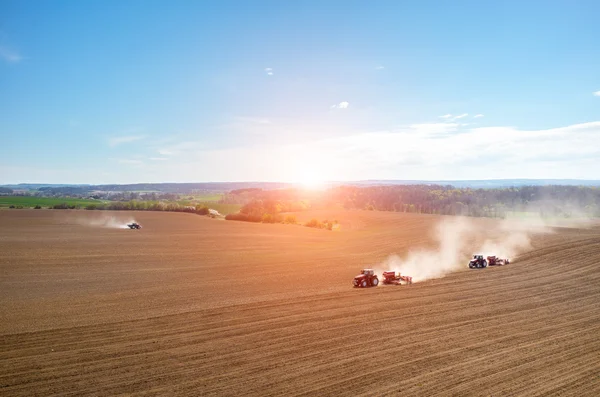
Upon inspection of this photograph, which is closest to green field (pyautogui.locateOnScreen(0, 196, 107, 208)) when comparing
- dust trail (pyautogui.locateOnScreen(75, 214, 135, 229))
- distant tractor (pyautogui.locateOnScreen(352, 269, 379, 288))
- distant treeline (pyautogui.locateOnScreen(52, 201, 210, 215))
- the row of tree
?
distant treeline (pyautogui.locateOnScreen(52, 201, 210, 215))

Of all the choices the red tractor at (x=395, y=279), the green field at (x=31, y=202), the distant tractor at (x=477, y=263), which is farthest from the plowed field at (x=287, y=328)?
the green field at (x=31, y=202)

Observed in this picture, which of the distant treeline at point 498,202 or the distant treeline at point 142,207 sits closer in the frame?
the distant treeline at point 142,207

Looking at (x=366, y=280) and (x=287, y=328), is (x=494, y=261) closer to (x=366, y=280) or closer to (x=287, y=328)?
(x=366, y=280)

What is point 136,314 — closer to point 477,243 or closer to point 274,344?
point 274,344

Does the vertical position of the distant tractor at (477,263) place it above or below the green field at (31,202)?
below

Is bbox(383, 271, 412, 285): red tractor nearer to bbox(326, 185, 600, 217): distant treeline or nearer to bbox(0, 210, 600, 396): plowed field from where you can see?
bbox(0, 210, 600, 396): plowed field

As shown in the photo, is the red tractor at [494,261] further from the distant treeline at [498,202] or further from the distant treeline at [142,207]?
the distant treeline at [142,207]

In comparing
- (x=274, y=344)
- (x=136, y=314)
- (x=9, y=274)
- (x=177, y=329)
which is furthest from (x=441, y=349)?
(x=9, y=274)

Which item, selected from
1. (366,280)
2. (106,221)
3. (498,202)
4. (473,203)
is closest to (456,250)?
(366,280)
